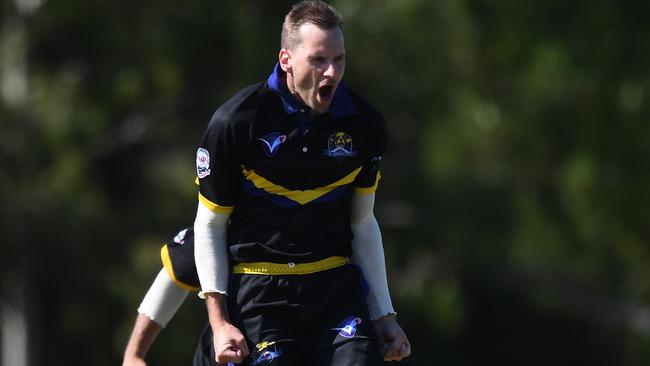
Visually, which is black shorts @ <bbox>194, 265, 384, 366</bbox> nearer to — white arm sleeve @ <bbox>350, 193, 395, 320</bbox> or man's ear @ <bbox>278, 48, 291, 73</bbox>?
white arm sleeve @ <bbox>350, 193, 395, 320</bbox>

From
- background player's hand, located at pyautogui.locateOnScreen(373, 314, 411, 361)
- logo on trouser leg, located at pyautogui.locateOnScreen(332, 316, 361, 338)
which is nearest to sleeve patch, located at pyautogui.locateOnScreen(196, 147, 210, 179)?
logo on trouser leg, located at pyautogui.locateOnScreen(332, 316, 361, 338)

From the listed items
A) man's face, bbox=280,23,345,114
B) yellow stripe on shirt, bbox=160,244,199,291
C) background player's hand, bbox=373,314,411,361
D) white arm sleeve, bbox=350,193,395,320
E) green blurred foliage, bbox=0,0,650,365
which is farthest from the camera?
green blurred foliage, bbox=0,0,650,365

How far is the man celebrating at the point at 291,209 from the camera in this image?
4.50m

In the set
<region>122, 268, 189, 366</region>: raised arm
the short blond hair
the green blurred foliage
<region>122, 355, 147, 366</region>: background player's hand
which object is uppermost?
the short blond hair

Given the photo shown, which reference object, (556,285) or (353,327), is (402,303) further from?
(353,327)

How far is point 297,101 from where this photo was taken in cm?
458

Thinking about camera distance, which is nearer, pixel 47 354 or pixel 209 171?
pixel 209 171

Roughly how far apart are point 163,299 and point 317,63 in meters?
1.19

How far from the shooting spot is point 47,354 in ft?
45.5

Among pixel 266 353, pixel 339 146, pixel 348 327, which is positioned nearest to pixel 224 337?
pixel 266 353

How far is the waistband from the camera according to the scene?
4605 millimetres

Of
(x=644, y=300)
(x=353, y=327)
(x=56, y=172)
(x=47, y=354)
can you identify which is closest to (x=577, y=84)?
(x=644, y=300)

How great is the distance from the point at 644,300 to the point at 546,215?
1354 mm

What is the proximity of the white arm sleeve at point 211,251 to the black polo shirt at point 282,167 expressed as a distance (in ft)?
0.14
